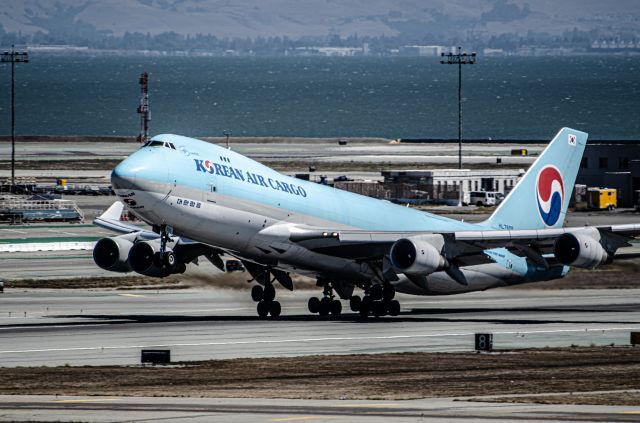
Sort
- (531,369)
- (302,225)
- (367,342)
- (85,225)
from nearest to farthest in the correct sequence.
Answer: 1. (531,369)
2. (367,342)
3. (302,225)
4. (85,225)

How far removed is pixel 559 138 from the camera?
71812 mm

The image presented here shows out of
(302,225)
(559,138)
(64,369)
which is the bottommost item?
(64,369)

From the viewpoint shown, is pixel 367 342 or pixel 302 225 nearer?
pixel 367 342

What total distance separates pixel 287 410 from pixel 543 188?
37986mm

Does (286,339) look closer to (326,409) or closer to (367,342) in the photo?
(367,342)

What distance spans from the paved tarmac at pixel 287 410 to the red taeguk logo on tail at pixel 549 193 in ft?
112

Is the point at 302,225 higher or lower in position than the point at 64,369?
higher

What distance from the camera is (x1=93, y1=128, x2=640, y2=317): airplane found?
59.8m

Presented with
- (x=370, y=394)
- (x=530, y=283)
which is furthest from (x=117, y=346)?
(x=530, y=283)

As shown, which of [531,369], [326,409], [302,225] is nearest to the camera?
[326,409]

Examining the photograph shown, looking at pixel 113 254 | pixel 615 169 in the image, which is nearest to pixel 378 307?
pixel 113 254

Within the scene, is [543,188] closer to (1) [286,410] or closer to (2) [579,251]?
(2) [579,251]

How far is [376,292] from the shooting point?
66.1 m

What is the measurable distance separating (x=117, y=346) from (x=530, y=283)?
27.6 meters
